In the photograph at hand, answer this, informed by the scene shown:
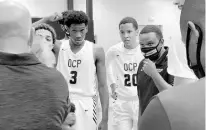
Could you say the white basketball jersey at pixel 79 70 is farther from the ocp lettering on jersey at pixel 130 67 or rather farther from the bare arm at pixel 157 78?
the bare arm at pixel 157 78

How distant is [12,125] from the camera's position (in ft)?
4.91

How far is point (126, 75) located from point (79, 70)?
842 mm

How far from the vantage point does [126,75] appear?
4.54 m

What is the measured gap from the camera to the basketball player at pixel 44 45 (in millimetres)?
2550

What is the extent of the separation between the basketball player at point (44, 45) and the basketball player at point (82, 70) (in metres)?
0.46

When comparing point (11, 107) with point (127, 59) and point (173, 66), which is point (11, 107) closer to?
point (173, 66)

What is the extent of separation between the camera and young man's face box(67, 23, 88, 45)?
383 cm

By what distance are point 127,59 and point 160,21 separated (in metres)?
7.15

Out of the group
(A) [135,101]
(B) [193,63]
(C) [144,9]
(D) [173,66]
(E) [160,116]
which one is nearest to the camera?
(E) [160,116]

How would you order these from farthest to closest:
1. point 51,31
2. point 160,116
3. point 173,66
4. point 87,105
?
point 87,105 → point 51,31 → point 173,66 → point 160,116

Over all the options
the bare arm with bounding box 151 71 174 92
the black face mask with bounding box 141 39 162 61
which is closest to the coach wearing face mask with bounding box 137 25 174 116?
the black face mask with bounding box 141 39 162 61

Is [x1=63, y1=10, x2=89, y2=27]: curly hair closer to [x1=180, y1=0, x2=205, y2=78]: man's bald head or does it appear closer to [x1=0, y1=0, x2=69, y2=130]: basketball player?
[x1=0, y1=0, x2=69, y2=130]: basketball player

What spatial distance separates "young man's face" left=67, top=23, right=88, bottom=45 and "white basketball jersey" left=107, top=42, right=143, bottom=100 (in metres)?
0.87

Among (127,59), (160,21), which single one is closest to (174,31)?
(160,21)
